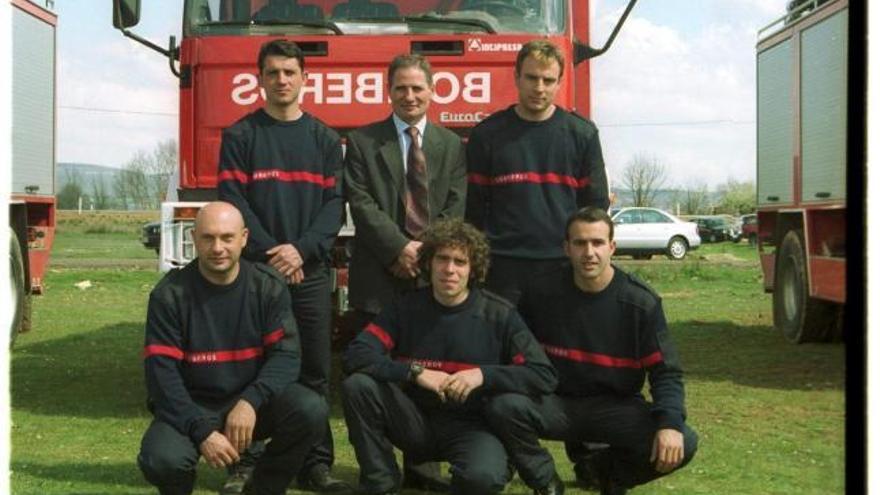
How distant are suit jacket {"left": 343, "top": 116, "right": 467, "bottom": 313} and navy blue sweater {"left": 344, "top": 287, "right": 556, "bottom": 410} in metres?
0.52

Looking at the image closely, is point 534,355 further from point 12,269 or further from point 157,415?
point 12,269

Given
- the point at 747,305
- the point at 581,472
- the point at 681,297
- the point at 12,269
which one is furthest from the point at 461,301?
the point at 681,297

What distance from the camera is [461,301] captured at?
4.67 m

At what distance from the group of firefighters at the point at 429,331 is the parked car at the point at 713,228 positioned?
30.4 metres

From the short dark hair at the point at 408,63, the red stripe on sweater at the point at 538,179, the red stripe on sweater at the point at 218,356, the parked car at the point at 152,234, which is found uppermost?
the short dark hair at the point at 408,63

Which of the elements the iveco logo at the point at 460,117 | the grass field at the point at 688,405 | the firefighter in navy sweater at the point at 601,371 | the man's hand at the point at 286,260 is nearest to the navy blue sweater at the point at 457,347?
the firefighter in navy sweater at the point at 601,371

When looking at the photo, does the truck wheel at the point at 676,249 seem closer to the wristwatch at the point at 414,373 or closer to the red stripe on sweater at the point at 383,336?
the red stripe on sweater at the point at 383,336

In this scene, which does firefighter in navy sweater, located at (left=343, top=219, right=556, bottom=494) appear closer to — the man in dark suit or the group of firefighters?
the group of firefighters

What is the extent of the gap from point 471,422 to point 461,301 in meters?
0.47

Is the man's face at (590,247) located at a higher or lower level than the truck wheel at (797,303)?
higher

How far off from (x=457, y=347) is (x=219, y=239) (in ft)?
3.27

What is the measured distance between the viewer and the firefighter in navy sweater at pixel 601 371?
453 centimetres

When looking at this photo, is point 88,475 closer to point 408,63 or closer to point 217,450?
point 217,450

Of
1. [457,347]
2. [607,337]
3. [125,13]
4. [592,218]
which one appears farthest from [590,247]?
[125,13]
